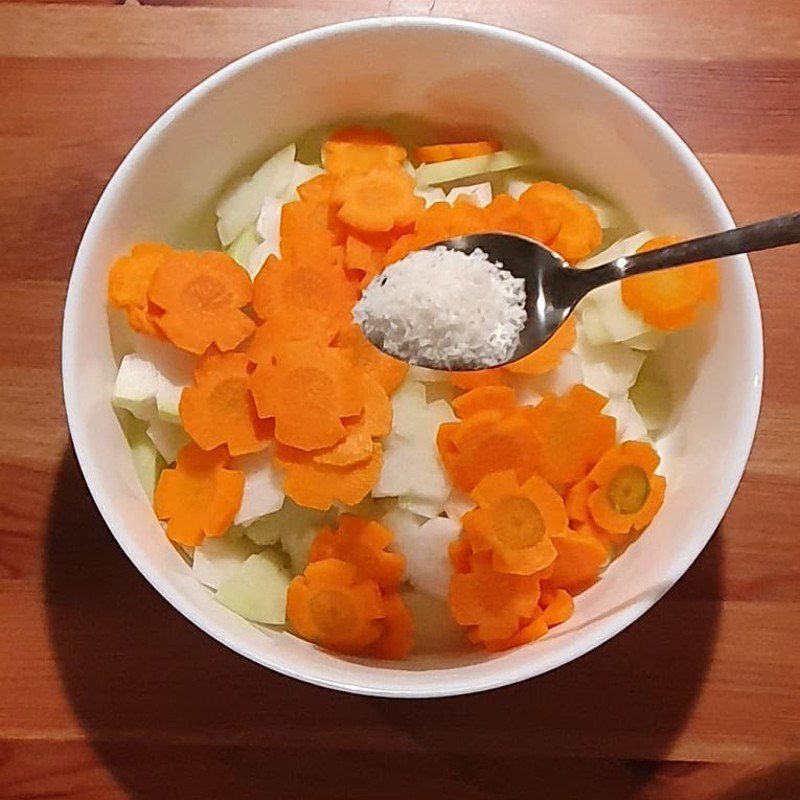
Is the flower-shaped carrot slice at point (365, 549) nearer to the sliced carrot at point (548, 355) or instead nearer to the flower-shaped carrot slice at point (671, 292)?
the sliced carrot at point (548, 355)

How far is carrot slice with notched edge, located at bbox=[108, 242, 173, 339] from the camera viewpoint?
99 cm

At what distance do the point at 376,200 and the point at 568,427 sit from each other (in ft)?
0.93

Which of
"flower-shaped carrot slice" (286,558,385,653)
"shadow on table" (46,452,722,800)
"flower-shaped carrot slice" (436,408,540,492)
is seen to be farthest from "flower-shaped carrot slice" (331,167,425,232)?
"shadow on table" (46,452,722,800)

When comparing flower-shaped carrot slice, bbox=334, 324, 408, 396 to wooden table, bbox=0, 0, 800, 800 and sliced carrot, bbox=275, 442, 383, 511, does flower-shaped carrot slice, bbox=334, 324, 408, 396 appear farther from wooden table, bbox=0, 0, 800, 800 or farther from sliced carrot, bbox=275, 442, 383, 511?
wooden table, bbox=0, 0, 800, 800

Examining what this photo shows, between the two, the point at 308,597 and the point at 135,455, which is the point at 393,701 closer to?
the point at 308,597

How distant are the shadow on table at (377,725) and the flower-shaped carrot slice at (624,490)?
0.20 metres

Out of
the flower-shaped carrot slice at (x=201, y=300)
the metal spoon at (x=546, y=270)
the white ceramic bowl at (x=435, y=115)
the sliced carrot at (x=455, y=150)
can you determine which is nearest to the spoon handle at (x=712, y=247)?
the metal spoon at (x=546, y=270)

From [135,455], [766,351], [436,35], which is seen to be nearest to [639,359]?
[766,351]

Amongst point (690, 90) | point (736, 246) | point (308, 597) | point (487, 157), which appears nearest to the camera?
point (736, 246)

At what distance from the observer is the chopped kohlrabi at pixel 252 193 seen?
109 cm

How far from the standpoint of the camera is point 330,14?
49.5 inches

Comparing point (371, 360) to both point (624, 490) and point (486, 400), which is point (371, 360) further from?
point (624, 490)

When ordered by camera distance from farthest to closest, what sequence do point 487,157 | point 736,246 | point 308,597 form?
point 487,157 < point 308,597 < point 736,246

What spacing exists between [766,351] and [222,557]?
63 cm
